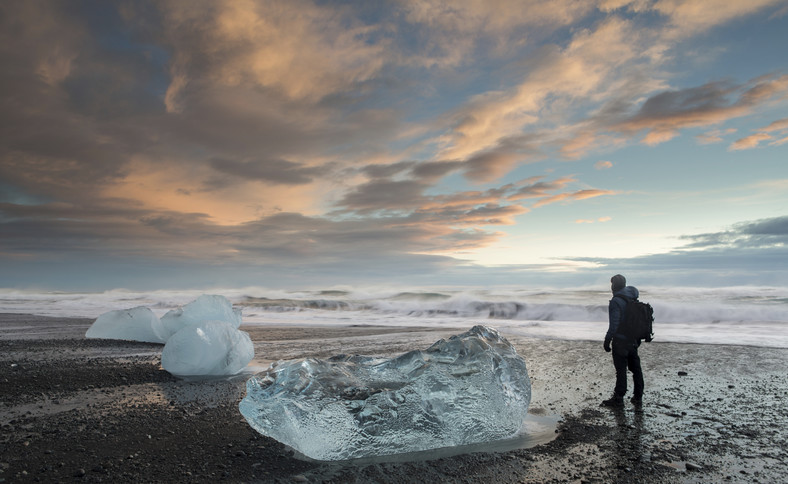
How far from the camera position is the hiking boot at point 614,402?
4820 millimetres

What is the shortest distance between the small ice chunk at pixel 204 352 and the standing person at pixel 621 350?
4649 mm

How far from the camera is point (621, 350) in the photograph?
5.23 meters

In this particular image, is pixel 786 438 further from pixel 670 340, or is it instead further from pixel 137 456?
pixel 670 340

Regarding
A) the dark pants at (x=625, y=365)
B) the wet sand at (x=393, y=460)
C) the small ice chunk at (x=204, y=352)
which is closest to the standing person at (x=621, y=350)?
the dark pants at (x=625, y=365)

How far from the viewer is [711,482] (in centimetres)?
304

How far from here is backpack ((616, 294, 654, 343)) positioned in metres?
5.19

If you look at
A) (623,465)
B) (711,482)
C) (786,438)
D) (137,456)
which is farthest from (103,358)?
(786,438)

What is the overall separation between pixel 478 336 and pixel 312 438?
1907 mm

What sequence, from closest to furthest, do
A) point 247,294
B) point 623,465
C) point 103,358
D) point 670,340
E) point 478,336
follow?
1. point 623,465
2. point 478,336
3. point 103,358
4. point 670,340
5. point 247,294

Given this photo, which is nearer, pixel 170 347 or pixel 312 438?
pixel 312 438

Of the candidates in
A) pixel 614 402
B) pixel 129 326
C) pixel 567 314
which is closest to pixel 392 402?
pixel 614 402

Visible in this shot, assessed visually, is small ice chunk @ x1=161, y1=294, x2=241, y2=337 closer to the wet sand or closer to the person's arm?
the wet sand

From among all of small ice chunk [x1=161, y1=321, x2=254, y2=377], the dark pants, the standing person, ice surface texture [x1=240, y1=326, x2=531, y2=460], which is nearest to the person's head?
the standing person

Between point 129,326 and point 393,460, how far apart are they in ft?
27.0
